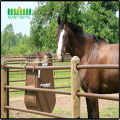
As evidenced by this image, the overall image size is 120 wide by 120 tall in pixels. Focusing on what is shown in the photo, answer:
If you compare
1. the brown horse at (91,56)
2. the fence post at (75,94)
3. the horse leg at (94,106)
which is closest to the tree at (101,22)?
the brown horse at (91,56)

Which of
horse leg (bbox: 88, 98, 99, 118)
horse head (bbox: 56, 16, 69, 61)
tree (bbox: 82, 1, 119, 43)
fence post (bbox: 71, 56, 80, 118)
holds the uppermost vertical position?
tree (bbox: 82, 1, 119, 43)

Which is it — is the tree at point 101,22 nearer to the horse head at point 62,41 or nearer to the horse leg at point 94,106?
the horse head at point 62,41

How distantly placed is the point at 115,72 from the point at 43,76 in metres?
1.63

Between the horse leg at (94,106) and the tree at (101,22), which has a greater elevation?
the tree at (101,22)

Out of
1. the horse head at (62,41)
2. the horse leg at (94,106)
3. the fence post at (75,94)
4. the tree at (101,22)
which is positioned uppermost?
the tree at (101,22)

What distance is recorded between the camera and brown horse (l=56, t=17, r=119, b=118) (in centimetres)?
347

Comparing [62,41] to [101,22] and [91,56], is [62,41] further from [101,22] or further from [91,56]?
[101,22]

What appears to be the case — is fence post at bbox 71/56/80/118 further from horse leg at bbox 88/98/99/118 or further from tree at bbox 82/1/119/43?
tree at bbox 82/1/119/43

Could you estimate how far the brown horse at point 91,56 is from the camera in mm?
3471

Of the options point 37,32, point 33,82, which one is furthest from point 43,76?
point 37,32

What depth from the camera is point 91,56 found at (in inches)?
147

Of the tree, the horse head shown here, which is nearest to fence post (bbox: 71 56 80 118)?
the horse head

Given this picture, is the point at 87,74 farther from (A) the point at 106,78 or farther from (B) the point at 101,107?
(B) the point at 101,107

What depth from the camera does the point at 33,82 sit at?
340cm
